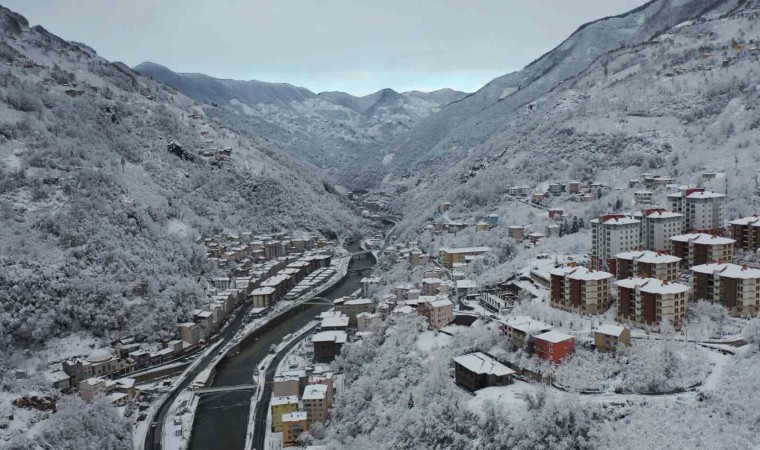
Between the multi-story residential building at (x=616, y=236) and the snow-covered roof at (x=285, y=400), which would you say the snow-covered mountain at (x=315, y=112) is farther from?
the snow-covered roof at (x=285, y=400)

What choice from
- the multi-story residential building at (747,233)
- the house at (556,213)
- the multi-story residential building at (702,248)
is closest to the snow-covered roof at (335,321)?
the house at (556,213)

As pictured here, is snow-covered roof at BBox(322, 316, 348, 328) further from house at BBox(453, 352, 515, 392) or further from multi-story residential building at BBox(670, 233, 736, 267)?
multi-story residential building at BBox(670, 233, 736, 267)

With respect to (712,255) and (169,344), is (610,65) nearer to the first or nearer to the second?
(712,255)

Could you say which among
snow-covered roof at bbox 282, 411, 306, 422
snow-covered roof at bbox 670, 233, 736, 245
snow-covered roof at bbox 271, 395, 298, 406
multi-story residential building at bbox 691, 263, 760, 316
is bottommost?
snow-covered roof at bbox 282, 411, 306, 422

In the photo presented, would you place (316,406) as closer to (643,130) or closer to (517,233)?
(517,233)

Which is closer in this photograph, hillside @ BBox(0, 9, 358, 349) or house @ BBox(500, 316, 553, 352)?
house @ BBox(500, 316, 553, 352)

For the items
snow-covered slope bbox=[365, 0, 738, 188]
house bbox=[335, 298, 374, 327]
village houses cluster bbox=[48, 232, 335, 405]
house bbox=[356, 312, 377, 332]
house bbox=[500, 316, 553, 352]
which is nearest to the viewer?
house bbox=[500, 316, 553, 352]

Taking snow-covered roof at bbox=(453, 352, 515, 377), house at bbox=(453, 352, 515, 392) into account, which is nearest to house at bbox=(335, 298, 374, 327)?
snow-covered roof at bbox=(453, 352, 515, 377)
